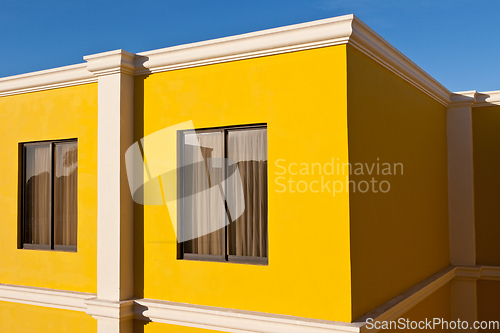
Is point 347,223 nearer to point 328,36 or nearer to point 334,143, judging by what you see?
point 334,143

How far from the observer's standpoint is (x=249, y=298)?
5125 millimetres

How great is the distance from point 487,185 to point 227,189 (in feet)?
18.8

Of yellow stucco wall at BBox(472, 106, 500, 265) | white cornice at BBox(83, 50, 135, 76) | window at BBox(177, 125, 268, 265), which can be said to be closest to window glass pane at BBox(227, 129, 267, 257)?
window at BBox(177, 125, 268, 265)

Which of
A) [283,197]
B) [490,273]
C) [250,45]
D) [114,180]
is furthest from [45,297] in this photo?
[490,273]

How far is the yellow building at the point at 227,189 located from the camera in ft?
15.7

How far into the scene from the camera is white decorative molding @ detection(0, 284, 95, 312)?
6.14m

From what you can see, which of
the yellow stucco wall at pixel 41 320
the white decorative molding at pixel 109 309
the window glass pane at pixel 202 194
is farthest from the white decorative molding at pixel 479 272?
the yellow stucco wall at pixel 41 320

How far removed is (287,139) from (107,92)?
2598 millimetres

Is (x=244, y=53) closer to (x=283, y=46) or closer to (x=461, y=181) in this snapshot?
(x=283, y=46)

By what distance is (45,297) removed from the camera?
A: 21.2ft

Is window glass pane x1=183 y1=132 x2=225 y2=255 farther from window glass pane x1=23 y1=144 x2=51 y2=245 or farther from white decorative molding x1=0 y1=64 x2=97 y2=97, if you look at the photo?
window glass pane x1=23 y1=144 x2=51 y2=245

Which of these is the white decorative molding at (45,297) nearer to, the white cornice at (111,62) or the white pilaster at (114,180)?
the white pilaster at (114,180)

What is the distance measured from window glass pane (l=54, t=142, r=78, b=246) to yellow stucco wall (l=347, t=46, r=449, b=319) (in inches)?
159

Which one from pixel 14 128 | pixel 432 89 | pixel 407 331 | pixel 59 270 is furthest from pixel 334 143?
pixel 14 128
